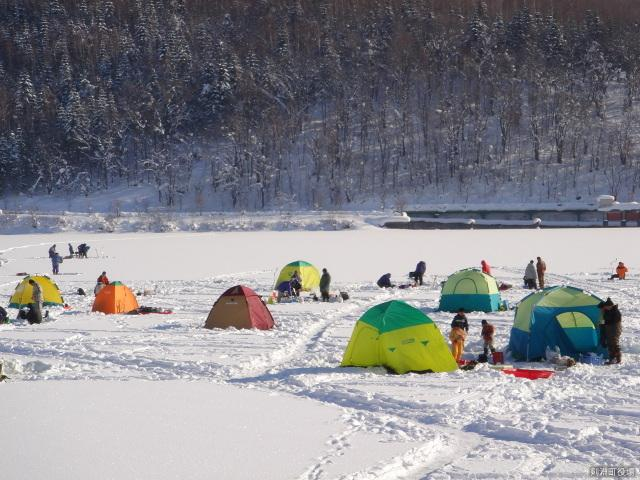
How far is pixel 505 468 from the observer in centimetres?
761

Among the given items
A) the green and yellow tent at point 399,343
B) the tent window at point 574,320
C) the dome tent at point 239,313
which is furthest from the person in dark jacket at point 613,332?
the dome tent at point 239,313

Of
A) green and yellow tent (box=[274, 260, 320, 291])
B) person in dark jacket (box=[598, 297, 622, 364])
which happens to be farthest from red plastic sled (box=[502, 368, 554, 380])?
green and yellow tent (box=[274, 260, 320, 291])

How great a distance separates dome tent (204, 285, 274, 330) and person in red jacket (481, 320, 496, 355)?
5.32 m

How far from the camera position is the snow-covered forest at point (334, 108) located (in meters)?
76.6

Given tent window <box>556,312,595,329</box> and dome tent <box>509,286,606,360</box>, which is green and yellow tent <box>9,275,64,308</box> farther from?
tent window <box>556,312,595,329</box>

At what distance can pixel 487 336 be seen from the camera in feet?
44.3

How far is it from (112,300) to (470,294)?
9343 millimetres

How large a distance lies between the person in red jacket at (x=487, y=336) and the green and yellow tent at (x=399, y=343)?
122 cm

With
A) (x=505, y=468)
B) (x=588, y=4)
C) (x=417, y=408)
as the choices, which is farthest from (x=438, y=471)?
(x=588, y=4)

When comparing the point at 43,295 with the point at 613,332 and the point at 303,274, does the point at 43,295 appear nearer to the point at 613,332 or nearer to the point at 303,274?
the point at 303,274

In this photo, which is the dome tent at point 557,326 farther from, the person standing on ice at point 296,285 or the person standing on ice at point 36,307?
the person standing on ice at point 36,307

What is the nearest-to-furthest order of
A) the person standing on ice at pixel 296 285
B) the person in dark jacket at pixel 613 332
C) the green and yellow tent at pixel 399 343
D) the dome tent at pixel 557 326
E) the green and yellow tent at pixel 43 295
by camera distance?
1. the green and yellow tent at pixel 399 343
2. the person in dark jacket at pixel 613 332
3. the dome tent at pixel 557 326
4. the green and yellow tent at pixel 43 295
5. the person standing on ice at pixel 296 285

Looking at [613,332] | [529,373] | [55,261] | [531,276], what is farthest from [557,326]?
[55,261]

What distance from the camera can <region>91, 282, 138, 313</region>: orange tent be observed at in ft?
65.8
